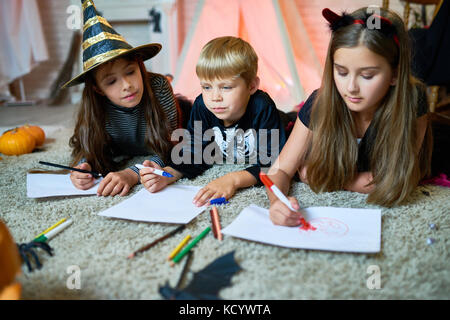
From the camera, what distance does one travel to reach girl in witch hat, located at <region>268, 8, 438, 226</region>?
767 mm

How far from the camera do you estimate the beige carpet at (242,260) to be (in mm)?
573

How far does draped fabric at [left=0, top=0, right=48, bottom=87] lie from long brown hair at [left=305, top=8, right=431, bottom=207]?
2501 mm

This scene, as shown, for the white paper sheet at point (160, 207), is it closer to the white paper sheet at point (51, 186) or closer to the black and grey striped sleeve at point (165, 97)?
the white paper sheet at point (51, 186)

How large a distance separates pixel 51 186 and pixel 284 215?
26.3 inches

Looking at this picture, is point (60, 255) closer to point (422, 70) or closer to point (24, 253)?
point (24, 253)

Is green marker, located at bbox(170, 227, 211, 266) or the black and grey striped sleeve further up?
the black and grey striped sleeve

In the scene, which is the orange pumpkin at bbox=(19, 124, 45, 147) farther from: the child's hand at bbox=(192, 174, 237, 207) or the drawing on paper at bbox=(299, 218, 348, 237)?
the drawing on paper at bbox=(299, 218, 348, 237)

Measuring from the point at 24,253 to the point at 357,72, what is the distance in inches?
30.1

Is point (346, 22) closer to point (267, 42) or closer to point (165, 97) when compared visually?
point (165, 97)

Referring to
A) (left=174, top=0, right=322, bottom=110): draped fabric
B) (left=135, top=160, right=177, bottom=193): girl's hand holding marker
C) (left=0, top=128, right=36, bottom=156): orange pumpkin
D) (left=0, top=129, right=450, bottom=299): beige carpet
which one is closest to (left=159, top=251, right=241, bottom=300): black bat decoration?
(left=0, top=129, right=450, bottom=299): beige carpet

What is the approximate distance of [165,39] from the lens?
2.72 metres

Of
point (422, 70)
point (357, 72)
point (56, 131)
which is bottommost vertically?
point (56, 131)

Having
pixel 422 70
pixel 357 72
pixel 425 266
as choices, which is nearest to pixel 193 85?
pixel 422 70
